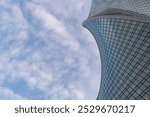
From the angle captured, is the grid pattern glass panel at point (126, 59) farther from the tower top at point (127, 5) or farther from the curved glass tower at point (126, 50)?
the tower top at point (127, 5)

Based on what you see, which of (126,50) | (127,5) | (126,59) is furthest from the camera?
(127,5)

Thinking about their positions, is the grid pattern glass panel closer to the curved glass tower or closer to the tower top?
the curved glass tower

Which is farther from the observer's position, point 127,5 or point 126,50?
point 127,5

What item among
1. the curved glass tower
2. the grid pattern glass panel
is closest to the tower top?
the curved glass tower

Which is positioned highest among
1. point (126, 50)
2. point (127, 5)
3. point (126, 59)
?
point (127, 5)

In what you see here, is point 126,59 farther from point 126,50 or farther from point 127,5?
point 127,5

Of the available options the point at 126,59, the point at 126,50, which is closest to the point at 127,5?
the point at 126,50

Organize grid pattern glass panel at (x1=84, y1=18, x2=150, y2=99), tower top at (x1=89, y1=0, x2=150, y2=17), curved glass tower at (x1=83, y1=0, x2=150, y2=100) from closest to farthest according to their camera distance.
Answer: grid pattern glass panel at (x1=84, y1=18, x2=150, y2=99) < curved glass tower at (x1=83, y1=0, x2=150, y2=100) < tower top at (x1=89, y1=0, x2=150, y2=17)

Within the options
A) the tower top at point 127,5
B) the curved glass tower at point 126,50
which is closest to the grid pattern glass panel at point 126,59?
the curved glass tower at point 126,50

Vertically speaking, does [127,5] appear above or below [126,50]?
above

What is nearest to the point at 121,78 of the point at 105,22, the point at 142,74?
the point at 142,74

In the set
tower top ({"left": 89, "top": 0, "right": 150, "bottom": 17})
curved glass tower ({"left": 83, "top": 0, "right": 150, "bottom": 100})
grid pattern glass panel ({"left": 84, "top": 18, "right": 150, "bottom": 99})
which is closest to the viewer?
grid pattern glass panel ({"left": 84, "top": 18, "right": 150, "bottom": 99})

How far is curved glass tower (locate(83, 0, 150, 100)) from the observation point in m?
68.0

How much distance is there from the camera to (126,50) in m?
81.1
